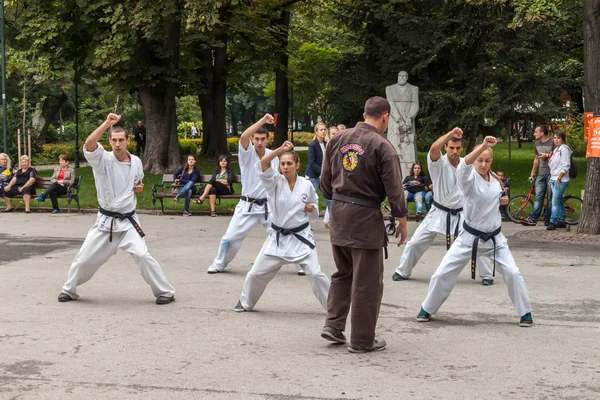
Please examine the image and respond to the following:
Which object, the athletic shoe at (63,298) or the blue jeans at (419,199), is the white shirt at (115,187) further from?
the blue jeans at (419,199)

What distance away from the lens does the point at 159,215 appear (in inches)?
828

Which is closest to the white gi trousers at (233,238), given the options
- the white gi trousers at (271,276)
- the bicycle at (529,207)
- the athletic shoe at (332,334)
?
the white gi trousers at (271,276)

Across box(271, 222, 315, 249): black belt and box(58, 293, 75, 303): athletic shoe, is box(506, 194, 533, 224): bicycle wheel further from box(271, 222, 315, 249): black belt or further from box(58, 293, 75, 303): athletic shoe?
box(58, 293, 75, 303): athletic shoe

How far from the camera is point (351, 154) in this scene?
745 cm

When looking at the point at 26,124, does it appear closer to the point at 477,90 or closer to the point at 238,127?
the point at 477,90

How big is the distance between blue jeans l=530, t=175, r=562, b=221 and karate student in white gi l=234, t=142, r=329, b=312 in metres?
10.2

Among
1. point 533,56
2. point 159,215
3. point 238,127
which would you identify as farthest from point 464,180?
point 238,127

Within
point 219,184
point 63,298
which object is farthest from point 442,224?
point 219,184

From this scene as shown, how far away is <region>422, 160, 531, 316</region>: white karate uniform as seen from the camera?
869cm

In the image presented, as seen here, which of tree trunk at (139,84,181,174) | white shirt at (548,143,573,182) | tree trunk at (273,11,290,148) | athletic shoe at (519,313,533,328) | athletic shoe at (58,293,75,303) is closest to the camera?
athletic shoe at (519,313,533,328)

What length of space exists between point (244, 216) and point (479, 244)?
3.89 meters

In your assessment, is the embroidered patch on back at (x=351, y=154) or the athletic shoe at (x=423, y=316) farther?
the athletic shoe at (x=423, y=316)

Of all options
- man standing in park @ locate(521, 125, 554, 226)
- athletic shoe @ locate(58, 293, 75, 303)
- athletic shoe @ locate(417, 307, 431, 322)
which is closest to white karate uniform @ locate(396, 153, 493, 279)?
athletic shoe @ locate(417, 307, 431, 322)

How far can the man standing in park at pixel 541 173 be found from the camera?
720 inches
